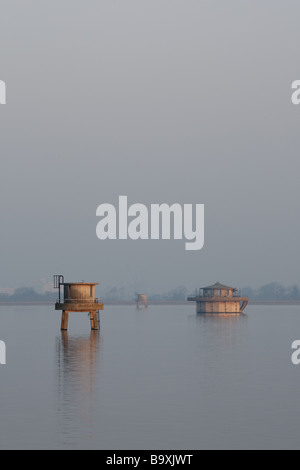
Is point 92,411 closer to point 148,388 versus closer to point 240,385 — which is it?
point 148,388

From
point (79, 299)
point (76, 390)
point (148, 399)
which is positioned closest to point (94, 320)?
point (79, 299)

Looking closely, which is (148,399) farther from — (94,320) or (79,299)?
(94,320)

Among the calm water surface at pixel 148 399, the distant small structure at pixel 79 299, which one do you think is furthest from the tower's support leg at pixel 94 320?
the calm water surface at pixel 148 399

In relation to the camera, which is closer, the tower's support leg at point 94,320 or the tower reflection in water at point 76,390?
the tower reflection in water at point 76,390

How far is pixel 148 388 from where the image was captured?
56844mm

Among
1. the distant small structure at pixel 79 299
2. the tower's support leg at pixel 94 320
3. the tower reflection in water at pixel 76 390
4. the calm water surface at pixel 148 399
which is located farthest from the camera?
the tower's support leg at pixel 94 320

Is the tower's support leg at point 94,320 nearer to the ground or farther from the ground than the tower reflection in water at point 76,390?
farther from the ground

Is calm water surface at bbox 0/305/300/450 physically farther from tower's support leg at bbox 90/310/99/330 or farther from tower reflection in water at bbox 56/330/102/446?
tower's support leg at bbox 90/310/99/330

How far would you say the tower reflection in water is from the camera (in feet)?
129

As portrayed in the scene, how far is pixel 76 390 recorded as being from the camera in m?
54.1

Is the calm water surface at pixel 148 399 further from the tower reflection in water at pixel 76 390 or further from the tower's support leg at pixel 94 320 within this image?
the tower's support leg at pixel 94 320

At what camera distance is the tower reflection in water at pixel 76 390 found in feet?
129
